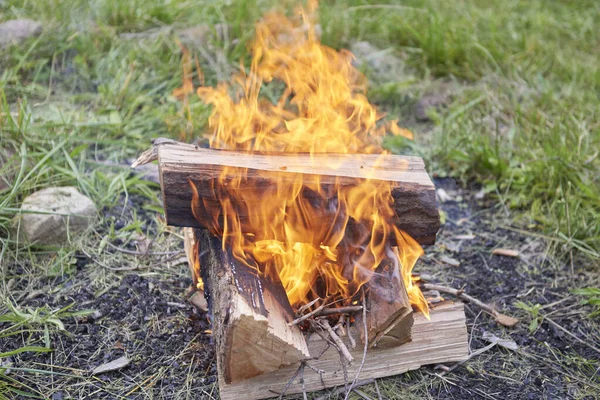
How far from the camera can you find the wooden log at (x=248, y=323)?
2.03 m

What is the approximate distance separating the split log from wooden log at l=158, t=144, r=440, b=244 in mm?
208

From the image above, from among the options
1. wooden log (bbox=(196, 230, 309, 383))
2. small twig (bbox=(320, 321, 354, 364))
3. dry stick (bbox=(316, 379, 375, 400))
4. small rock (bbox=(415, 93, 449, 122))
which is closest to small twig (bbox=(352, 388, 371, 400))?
dry stick (bbox=(316, 379, 375, 400))

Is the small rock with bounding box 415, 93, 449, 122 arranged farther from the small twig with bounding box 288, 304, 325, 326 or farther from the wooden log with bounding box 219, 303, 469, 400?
the small twig with bounding box 288, 304, 325, 326

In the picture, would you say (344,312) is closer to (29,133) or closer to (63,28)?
(29,133)

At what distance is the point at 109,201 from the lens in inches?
133

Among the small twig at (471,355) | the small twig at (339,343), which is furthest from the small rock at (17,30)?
the small twig at (471,355)

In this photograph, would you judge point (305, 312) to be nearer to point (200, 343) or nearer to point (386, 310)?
point (386, 310)

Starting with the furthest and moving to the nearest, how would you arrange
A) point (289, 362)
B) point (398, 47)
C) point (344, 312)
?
point (398, 47) < point (344, 312) < point (289, 362)

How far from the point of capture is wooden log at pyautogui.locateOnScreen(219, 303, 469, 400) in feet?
7.33

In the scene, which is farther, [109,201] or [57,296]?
[109,201]

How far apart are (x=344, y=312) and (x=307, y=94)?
1042mm

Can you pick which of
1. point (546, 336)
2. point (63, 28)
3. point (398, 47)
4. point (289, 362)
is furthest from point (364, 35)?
point (289, 362)

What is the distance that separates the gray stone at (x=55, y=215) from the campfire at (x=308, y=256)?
2.82 feet

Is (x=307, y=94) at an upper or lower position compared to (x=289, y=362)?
upper
